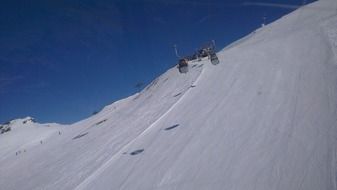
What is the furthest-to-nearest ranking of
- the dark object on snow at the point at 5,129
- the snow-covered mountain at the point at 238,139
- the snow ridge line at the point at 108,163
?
1. the dark object on snow at the point at 5,129
2. the snow ridge line at the point at 108,163
3. the snow-covered mountain at the point at 238,139

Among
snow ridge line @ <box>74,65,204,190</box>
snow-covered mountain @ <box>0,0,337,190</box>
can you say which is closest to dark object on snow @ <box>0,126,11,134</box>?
snow-covered mountain @ <box>0,0,337,190</box>

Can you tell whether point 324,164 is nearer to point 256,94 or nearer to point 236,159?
point 236,159

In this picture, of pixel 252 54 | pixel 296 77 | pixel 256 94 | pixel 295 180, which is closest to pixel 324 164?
pixel 295 180

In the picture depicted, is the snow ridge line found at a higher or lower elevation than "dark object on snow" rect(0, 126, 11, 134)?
higher

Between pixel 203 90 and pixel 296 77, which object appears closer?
pixel 296 77

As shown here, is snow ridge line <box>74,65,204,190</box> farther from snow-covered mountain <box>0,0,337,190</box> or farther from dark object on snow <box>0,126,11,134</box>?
dark object on snow <box>0,126,11,134</box>

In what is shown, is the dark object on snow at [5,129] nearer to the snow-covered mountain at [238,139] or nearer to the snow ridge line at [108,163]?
the snow-covered mountain at [238,139]

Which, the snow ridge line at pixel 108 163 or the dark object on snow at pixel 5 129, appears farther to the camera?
the dark object on snow at pixel 5 129

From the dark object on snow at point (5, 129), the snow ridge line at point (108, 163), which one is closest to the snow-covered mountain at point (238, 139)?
the snow ridge line at point (108, 163)

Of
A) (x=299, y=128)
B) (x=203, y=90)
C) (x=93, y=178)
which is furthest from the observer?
(x=203, y=90)

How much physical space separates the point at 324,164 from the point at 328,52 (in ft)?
49.9

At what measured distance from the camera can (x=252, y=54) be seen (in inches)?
1261

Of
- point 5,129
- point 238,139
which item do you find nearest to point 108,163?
point 238,139

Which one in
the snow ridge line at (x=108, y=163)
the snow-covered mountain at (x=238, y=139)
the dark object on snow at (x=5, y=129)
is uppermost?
the snow-covered mountain at (x=238, y=139)
